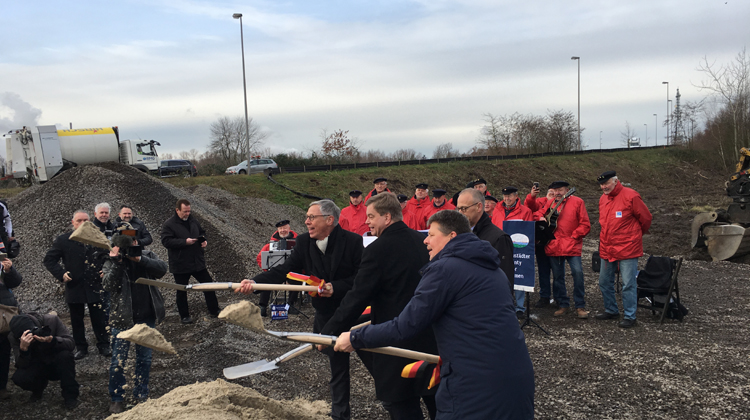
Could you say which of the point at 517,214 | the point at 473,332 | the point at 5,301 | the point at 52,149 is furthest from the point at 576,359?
the point at 52,149

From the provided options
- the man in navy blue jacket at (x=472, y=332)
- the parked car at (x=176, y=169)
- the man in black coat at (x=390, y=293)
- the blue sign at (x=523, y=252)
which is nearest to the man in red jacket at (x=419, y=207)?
the blue sign at (x=523, y=252)

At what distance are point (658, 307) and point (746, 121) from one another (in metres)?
32.4

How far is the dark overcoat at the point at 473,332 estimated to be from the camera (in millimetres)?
2703

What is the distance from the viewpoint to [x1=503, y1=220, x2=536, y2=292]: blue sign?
7898mm

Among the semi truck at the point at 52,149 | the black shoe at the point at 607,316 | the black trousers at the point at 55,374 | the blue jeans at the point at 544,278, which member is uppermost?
the semi truck at the point at 52,149

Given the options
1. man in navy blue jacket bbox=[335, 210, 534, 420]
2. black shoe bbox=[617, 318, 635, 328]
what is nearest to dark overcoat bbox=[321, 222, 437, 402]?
man in navy blue jacket bbox=[335, 210, 534, 420]

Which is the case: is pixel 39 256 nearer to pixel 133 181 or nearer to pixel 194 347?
pixel 133 181

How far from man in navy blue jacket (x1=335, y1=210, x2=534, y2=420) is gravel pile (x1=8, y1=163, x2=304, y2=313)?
832 cm

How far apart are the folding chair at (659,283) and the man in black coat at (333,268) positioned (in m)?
5.63

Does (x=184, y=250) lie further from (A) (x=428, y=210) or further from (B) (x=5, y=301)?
(A) (x=428, y=210)

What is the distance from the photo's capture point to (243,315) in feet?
12.4

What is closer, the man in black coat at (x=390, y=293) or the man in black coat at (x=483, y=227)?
the man in black coat at (x=390, y=293)

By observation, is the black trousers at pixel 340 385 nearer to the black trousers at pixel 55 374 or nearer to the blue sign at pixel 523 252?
the black trousers at pixel 55 374

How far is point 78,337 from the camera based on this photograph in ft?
23.0
